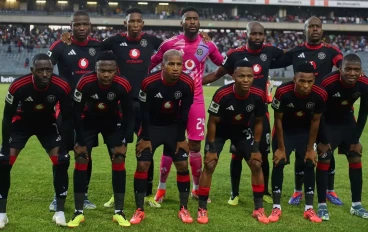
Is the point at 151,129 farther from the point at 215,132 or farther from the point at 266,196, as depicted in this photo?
the point at 266,196

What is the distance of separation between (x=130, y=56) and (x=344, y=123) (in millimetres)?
3290

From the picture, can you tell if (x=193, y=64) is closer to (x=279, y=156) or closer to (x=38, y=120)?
(x=279, y=156)

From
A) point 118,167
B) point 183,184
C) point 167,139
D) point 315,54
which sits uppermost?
point 315,54

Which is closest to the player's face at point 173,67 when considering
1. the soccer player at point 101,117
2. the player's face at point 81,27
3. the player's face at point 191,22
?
the soccer player at point 101,117

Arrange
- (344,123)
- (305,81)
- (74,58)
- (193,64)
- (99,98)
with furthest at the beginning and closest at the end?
(193,64)
(74,58)
(344,123)
(305,81)
(99,98)

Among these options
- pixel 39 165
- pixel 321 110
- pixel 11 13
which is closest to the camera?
pixel 321 110

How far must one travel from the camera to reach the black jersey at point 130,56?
7273 mm

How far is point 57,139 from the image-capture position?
6262mm

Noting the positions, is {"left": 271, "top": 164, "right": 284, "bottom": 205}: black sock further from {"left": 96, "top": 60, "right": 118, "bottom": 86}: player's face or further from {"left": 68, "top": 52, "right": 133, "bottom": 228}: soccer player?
{"left": 96, "top": 60, "right": 118, "bottom": 86}: player's face

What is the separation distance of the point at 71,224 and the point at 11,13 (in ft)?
183

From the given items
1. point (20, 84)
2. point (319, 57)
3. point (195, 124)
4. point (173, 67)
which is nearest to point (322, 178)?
point (319, 57)

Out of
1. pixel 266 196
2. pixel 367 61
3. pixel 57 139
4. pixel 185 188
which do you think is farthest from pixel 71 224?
pixel 367 61

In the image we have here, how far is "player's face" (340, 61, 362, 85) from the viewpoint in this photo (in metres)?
6.38

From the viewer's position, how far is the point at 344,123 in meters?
6.91
